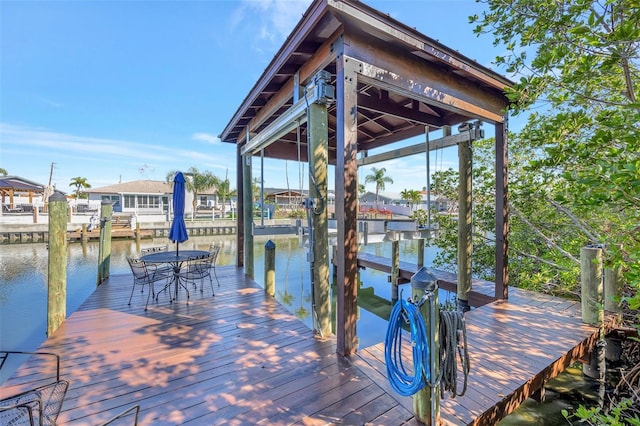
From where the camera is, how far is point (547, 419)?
119 inches

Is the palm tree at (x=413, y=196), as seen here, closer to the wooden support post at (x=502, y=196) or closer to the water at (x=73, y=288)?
the water at (x=73, y=288)

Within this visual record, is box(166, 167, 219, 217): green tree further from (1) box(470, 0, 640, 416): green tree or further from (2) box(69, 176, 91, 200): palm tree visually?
(1) box(470, 0, 640, 416): green tree

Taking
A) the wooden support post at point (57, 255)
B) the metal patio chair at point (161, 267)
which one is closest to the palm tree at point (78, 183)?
the metal patio chair at point (161, 267)

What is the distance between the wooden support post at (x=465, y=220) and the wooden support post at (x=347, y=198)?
3048 mm

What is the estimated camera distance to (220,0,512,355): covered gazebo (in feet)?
8.89

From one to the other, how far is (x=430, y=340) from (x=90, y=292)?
8.97m

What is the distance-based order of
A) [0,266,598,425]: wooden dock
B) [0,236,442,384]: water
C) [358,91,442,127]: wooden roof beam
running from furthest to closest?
[0,236,442,384]: water < [358,91,442,127]: wooden roof beam < [0,266,598,425]: wooden dock

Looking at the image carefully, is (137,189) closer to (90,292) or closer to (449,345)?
(90,292)

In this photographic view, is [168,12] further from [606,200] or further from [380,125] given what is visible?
[606,200]

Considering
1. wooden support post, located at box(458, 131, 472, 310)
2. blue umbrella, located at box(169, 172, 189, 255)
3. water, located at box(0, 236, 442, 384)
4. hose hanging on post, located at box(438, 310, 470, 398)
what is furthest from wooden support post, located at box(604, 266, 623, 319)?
blue umbrella, located at box(169, 172, 189, 255)

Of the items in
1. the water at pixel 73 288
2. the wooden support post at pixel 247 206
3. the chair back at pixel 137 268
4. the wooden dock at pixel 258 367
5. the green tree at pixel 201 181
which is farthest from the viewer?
the green tree at pixel 201 181

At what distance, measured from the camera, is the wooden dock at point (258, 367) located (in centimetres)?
203

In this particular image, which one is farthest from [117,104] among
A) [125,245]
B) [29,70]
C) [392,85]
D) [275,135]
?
[392,85]

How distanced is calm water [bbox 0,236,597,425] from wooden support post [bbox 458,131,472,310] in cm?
157
